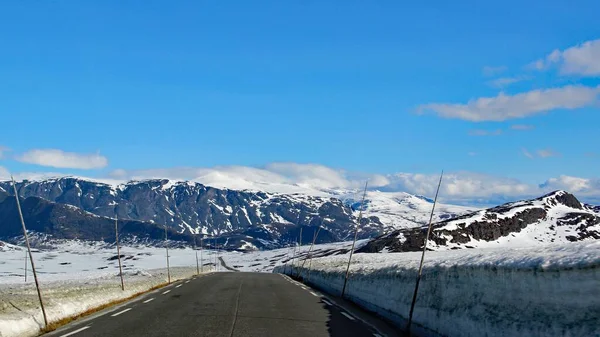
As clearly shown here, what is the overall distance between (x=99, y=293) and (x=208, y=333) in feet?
35.8

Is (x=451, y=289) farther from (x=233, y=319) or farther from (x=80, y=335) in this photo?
(x=80, y=335)

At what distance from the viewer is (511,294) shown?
13266mm

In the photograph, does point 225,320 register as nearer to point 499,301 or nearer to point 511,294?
point 499,301

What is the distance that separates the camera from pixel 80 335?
1484 centimetres


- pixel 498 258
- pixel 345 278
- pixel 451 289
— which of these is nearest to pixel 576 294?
pixel 498 258

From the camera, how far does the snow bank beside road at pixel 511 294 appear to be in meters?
11.0

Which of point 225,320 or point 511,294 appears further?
point 225,320

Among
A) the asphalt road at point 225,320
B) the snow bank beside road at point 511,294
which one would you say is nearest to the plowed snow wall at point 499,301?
the snow bank beside road at point 511,294

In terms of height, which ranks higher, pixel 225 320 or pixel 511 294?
pixel 511 294

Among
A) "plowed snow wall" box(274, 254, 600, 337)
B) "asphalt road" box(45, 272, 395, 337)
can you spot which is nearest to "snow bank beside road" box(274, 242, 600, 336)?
"plowed snow wall" box(274, 254, 600, 337)

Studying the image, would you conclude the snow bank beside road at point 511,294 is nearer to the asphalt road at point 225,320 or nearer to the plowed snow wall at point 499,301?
the plowed snow wall at point 499,301

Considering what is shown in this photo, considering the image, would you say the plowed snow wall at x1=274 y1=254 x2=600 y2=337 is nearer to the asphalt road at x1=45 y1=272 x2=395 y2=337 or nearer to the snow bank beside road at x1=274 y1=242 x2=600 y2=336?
the snow bank beside road at x1=274 y1=242 x2=600 y2=336

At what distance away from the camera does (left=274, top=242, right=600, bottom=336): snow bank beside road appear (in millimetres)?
11016

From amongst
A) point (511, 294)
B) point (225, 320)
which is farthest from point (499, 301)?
point (225, 320)
